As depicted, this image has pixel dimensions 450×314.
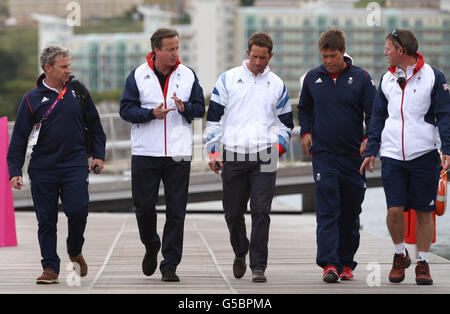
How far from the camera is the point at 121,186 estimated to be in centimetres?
1922

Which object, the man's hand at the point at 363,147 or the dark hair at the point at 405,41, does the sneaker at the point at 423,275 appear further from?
the dark hair at the point at 405,41

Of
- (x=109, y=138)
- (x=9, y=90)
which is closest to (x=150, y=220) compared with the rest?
(x=109, y=138)

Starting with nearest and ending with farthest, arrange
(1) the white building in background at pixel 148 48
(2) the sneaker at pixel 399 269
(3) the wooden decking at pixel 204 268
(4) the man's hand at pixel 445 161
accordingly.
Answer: (3) the wooden decking at pixel 204 268, (4) the man's hand at pixel 445 161, (2) the sneaker at pixel 399 269, (1) the white building in background at pixel 148 48

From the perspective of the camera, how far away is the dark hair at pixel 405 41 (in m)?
7.40

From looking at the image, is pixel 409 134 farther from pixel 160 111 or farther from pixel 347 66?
pixel 160 111

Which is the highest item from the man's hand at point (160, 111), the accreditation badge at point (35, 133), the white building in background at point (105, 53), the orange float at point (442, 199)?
the man's hand at point (160, 111)

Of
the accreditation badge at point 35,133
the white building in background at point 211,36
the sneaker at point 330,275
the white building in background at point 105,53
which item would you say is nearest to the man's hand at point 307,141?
the sneaker at point 330,275

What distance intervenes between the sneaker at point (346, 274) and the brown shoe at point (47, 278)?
1.96 m

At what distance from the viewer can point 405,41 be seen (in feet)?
24.3

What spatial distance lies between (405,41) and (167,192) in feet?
6.30

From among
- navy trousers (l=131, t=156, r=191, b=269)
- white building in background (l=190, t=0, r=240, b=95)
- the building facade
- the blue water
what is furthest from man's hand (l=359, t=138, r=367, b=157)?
white building in background (l=190, t=0, r=240, b=95)

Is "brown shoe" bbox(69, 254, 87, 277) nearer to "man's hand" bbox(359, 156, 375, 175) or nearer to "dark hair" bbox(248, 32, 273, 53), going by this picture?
"dark hair" bbox(248, 32, 273, 53)

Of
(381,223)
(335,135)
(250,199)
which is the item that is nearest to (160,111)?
(250,199)

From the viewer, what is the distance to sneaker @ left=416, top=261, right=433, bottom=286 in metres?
7.39
